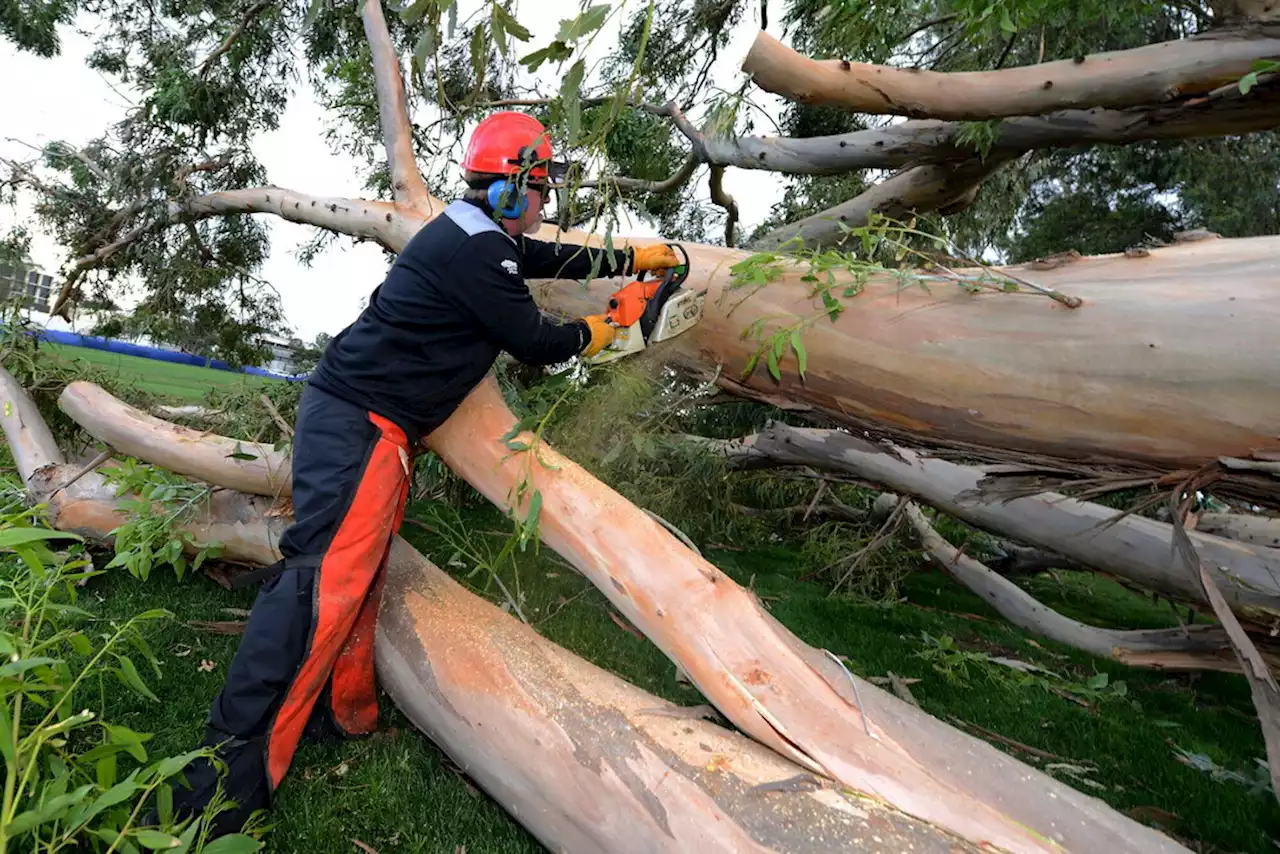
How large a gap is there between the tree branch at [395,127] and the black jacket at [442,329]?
113cm

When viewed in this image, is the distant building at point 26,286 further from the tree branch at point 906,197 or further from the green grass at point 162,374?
the tree branch at point 906,197

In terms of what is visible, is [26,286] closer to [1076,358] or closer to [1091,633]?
[1076,358]

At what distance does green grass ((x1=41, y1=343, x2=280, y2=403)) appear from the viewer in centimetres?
461

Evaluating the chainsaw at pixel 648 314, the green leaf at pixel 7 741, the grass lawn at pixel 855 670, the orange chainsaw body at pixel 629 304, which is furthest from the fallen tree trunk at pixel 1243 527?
the green leaf at pixel 7 741

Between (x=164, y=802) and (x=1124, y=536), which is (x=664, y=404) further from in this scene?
(x=1124, y=536)

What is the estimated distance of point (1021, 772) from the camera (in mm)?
1601

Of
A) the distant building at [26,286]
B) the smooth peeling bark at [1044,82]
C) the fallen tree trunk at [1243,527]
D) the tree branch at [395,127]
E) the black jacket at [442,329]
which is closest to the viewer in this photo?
the black jacket at [442,329]

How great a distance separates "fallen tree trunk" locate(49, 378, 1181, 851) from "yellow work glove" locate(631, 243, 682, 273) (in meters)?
0.75

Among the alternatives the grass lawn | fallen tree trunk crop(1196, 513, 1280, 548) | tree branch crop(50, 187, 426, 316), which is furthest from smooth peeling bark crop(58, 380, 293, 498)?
fallen tree trunk crop(1196, 513, 1280, 548)

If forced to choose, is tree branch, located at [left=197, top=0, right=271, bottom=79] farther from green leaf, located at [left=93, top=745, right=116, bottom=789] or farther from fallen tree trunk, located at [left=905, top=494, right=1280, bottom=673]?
fallen tree trunk, located at [left=905, top=494, right=1280, bottom=673]

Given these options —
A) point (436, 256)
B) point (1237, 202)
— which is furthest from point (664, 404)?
point (1237, 202)

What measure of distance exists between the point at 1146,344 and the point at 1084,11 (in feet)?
8.14

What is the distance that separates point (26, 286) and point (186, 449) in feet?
9.15

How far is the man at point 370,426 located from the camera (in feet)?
6.55
